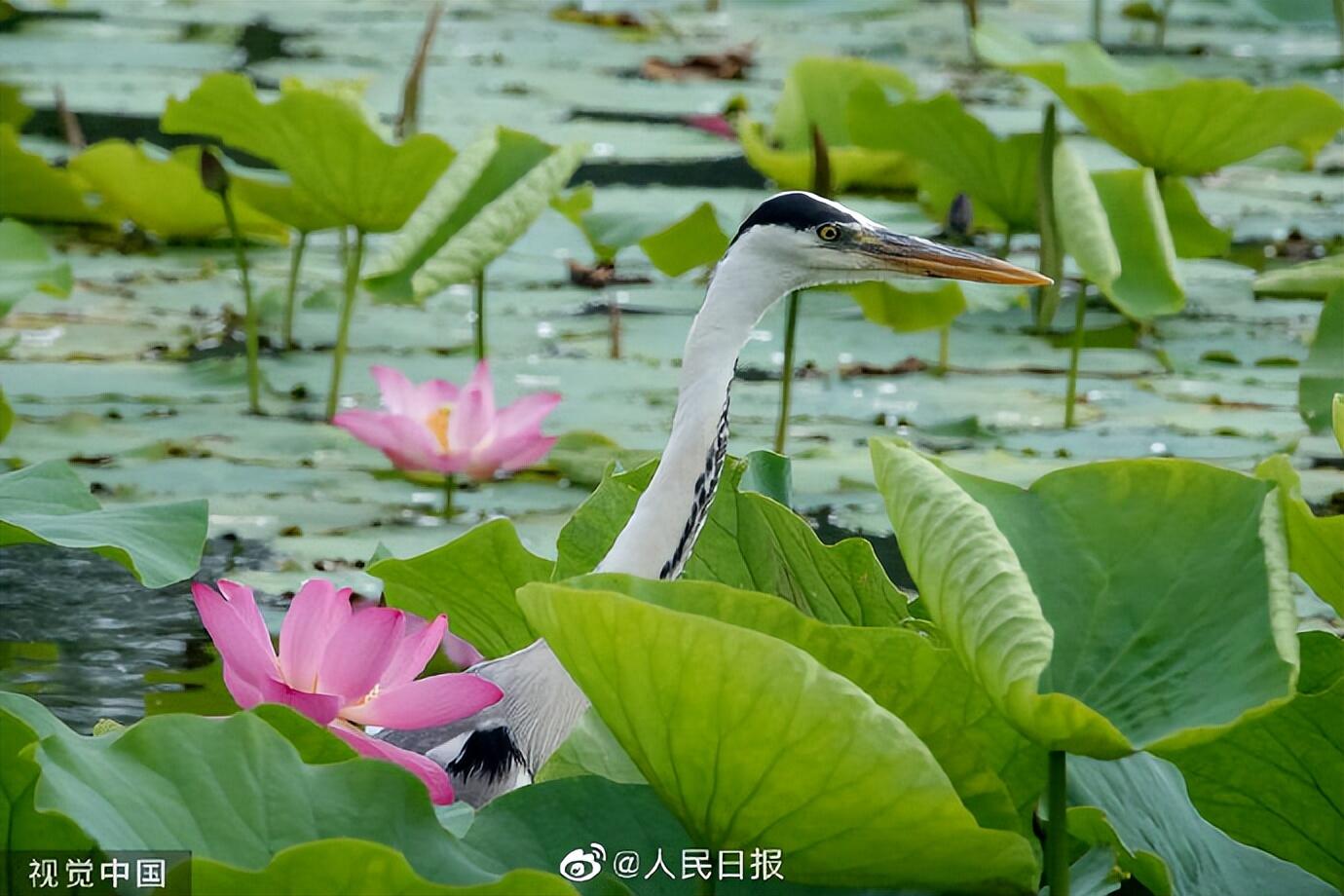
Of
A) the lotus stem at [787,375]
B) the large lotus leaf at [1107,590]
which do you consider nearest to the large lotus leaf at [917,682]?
the large lotus leaf at [1107,590]

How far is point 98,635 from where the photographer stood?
203 centimetres

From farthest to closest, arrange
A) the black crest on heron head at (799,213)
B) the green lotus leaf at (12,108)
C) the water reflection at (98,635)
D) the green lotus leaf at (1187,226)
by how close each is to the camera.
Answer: the green lotus leaf at (12,108) → the green lotus leaf at (1187,226) → the water reflection at (98,635) → the black crest on heron head at (799,213)

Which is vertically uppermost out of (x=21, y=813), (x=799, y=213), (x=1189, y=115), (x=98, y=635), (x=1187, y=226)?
(x=799, y=213)

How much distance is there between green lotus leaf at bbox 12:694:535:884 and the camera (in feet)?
3.27

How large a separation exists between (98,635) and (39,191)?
171 centimetres

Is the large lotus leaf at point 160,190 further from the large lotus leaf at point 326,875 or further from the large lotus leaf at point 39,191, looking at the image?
the large lotus leaf at point 326,875

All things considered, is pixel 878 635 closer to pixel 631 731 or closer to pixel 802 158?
pixel 631 731

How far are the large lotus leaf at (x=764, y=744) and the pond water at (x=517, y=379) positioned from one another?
0.90m

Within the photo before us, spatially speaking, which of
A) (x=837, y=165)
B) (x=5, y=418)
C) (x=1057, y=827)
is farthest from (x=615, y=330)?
A: (x=1057, y=827)

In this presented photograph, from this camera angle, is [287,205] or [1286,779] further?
[287,205]

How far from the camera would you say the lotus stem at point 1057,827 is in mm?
1077

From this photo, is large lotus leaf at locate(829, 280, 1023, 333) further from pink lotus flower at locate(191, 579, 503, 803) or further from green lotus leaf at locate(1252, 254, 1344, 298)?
pink lotus flower at locate(191, 579, 503, 803)

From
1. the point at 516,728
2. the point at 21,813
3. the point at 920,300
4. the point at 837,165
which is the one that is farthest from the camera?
the point at 837,165

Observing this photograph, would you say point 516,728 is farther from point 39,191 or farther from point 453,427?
point 39,191
